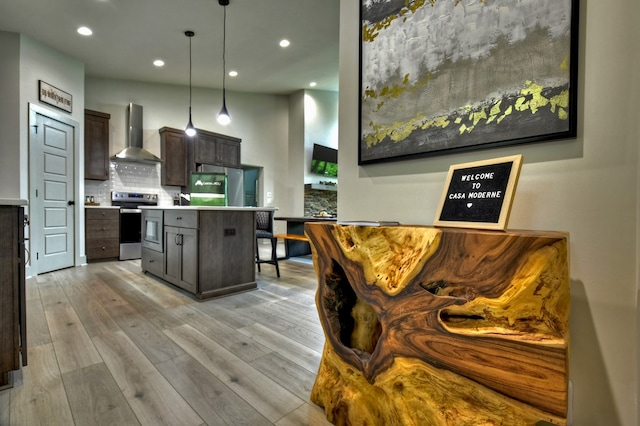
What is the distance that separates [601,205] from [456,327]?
0.63 m

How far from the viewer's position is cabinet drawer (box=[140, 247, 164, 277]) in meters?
3.41

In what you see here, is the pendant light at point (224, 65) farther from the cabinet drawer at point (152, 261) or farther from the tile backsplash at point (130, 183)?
the tile backsplash at point (130, 183)

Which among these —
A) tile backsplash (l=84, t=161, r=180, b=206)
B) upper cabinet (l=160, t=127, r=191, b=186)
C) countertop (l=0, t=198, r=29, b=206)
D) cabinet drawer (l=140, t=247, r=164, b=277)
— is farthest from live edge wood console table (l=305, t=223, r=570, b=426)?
tile backsplash (l=84, t=161, r=180, b=206)

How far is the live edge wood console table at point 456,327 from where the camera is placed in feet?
2.37

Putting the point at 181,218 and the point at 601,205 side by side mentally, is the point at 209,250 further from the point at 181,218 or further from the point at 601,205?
the point at 601,205

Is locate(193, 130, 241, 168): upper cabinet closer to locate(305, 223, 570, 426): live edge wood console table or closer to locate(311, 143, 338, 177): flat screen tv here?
locate(311, 143, 338, 177): flat screen tv

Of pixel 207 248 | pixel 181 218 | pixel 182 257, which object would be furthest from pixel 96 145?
pixel 207 248

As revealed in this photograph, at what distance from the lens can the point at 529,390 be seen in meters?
0.70

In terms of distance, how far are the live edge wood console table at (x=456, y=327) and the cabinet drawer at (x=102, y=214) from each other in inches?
194

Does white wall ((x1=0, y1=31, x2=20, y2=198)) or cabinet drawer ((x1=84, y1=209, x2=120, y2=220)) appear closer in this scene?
white wall ((x1=0, y1=31, x2=20, y2=198))

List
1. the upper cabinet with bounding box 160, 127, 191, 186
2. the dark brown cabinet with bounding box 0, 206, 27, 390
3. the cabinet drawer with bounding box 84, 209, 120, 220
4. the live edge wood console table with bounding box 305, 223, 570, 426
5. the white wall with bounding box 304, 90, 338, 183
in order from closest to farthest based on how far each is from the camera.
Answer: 1. the live edge wood console table with bounding box 305, 223, 570, 426
2. the dark brown cabinet with bounding box 0, 206, 27, 390
3. the cabinet drawer with bounding box 84, 209, 120, 220
4. the upper cabinet with bounding box 160, 127, 191, 186
5. the white wall with bounding box 304, 90, 338, 183

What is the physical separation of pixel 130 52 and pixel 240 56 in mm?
1640

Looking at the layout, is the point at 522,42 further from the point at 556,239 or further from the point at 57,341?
the point at 57,341

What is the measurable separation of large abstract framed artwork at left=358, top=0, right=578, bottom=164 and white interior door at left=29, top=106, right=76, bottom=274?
4.51 metres
